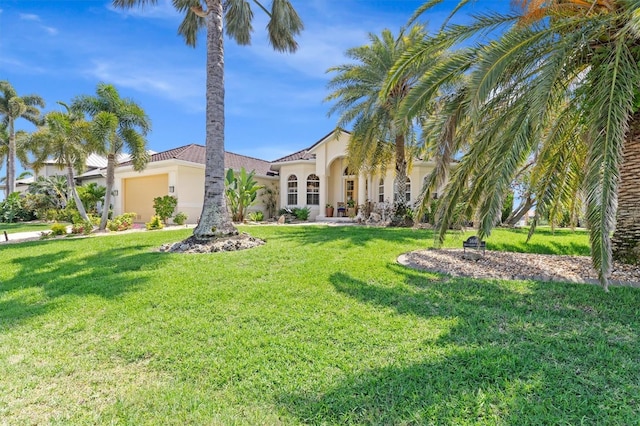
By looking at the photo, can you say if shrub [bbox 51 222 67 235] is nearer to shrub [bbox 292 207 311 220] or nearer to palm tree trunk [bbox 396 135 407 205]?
shrub [bbox 292 207 311 220]

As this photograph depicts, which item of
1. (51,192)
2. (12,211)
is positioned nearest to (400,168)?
(51,192)

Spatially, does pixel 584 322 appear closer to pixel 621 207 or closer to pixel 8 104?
pixel 621 207

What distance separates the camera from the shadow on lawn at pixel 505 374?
2.87 m

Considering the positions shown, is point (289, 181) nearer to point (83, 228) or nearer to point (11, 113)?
point (83, 228)

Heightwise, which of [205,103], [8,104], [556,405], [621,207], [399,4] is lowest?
[556,405]

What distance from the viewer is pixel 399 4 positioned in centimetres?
1066

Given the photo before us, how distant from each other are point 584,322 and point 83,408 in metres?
6.12

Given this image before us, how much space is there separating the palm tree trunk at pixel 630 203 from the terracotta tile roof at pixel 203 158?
22797 mm

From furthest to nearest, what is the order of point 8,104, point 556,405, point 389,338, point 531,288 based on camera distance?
point 8,104 < point 531,288 < point 389,338 < point 556,405

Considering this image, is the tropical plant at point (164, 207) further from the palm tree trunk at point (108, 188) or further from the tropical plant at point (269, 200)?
the tropical plant at point (269, 200)

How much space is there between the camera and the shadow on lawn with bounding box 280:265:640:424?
2.87 metres

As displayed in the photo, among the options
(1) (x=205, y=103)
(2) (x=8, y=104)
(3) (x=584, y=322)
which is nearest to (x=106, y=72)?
(1) (x=205, y=103)

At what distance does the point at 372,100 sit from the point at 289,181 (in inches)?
471

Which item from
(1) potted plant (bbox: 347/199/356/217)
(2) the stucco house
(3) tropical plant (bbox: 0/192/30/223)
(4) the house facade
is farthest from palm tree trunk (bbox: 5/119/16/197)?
(1) potted plant (bbox: 347/199/356/217)
